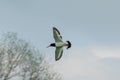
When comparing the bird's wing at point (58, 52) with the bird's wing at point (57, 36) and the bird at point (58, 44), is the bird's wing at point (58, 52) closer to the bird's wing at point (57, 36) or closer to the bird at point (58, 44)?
the bird at point (58, 44)

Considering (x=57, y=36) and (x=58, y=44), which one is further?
(x=57, y=36)

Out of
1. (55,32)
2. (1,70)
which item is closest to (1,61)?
(1,70)

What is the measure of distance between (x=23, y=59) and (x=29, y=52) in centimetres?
183

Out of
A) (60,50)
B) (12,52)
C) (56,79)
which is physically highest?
(12,52)

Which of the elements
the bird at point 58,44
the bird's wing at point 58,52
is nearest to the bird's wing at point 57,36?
the bird at point 58,44

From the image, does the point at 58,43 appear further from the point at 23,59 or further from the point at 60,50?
the point at 23,59

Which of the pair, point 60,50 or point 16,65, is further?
point 16,65

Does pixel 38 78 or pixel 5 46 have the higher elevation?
pixel 5 46

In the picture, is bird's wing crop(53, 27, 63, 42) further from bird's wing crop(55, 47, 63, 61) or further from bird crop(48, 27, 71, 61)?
bird's wing crop(55, 47, 63, 61)

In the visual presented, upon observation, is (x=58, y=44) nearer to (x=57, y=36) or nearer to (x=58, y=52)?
(x=58, y=52)

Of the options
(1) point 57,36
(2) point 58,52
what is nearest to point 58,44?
(2) point 58,52

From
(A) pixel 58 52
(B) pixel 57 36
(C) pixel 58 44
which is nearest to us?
(C) pixel 58 44

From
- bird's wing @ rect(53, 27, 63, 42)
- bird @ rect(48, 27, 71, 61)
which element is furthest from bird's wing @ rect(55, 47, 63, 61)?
bird's wing @ rect(53, 27, 63, 42)

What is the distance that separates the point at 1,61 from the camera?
66.5 meters
